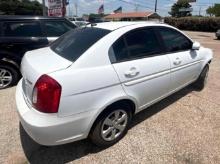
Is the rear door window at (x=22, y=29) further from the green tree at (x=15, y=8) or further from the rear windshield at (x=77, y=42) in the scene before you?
the green tree at (x=15, y=8)

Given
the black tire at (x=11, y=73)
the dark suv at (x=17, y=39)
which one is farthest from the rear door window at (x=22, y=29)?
the black tire at (x=11, y=73)

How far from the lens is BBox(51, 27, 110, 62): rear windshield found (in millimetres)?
2779

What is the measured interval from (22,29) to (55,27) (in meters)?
0.82

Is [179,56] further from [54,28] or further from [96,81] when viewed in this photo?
[54,28]

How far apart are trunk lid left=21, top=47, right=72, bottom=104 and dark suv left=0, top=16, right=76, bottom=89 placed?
2161 mm

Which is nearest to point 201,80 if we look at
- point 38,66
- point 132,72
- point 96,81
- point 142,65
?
point 142,65

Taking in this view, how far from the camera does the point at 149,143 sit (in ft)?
10.4

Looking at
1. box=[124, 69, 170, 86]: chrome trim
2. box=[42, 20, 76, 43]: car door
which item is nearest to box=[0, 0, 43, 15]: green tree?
box=[42, 20, 76, 43]: car door

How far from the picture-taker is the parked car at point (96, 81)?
7.80ft

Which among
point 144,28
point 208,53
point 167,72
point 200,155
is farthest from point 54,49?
point 208,53

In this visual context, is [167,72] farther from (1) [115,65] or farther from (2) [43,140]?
(2) [43,140]

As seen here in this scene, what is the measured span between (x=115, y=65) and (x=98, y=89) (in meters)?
0.41

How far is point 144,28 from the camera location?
11.1 feet

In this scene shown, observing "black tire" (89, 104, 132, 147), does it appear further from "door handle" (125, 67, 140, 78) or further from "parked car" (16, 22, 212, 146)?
"door handle" (125, 67, 140, 78)
